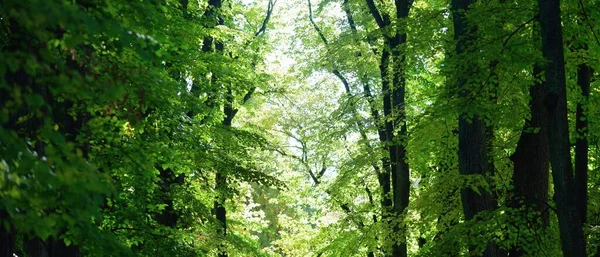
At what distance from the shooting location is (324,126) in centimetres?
2034

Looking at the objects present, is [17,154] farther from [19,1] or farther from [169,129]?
[169,129]

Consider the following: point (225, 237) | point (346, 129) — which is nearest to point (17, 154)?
point (225, 237)

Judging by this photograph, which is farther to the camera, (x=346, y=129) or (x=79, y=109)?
(x=346, y=129)

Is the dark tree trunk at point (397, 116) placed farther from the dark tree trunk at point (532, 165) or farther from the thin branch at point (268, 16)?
the thin branch at point (268, 16)

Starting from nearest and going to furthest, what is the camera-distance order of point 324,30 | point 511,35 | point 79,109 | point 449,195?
point 79,109 < point 511,35 < point 449,195 < point 324,30

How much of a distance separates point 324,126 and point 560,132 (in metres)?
12.9

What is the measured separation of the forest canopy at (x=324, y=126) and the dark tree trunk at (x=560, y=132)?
0.01 meters

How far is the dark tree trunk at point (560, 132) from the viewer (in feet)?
24.7

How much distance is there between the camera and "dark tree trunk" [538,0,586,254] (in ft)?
24.7

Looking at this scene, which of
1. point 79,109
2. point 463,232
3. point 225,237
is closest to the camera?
point 79,109

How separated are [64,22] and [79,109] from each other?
445 cm

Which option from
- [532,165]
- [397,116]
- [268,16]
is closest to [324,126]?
[397,116]

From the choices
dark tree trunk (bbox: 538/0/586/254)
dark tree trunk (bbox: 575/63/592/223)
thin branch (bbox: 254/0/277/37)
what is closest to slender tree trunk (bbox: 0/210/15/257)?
dark tree trunk (bbox: 538/0/586/254)

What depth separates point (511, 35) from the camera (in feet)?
28.3
